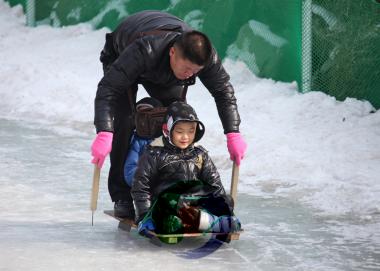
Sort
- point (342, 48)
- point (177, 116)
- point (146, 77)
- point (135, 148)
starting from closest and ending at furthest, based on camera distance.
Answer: point (177, 116), point (146, 77), point (135, 148), point (342, 48)

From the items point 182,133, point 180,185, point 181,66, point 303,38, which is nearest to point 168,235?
point 180,185

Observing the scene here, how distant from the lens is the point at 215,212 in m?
5.46

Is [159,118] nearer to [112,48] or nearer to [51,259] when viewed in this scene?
[112,48]

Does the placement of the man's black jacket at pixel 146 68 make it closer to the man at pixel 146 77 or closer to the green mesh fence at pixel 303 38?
the man at pixel 146 77

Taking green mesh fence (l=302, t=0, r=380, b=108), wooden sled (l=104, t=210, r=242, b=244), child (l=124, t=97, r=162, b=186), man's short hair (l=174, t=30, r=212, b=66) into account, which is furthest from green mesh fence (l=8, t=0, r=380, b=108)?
man's short hair (l=174, t=30, r=212, b=66)

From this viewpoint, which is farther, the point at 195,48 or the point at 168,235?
the point at 168,235

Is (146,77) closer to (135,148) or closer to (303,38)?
(135,148)

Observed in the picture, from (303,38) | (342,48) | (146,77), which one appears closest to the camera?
(146,77)

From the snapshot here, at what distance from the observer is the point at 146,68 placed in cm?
545

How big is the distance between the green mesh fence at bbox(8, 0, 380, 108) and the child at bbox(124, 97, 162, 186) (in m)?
3.91

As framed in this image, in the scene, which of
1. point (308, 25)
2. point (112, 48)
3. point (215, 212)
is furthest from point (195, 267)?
point (308, 25)

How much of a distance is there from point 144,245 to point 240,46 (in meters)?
5.77

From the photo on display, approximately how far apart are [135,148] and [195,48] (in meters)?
0.87

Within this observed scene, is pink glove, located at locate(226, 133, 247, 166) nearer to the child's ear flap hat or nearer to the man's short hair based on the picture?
the child's ear flap hat
